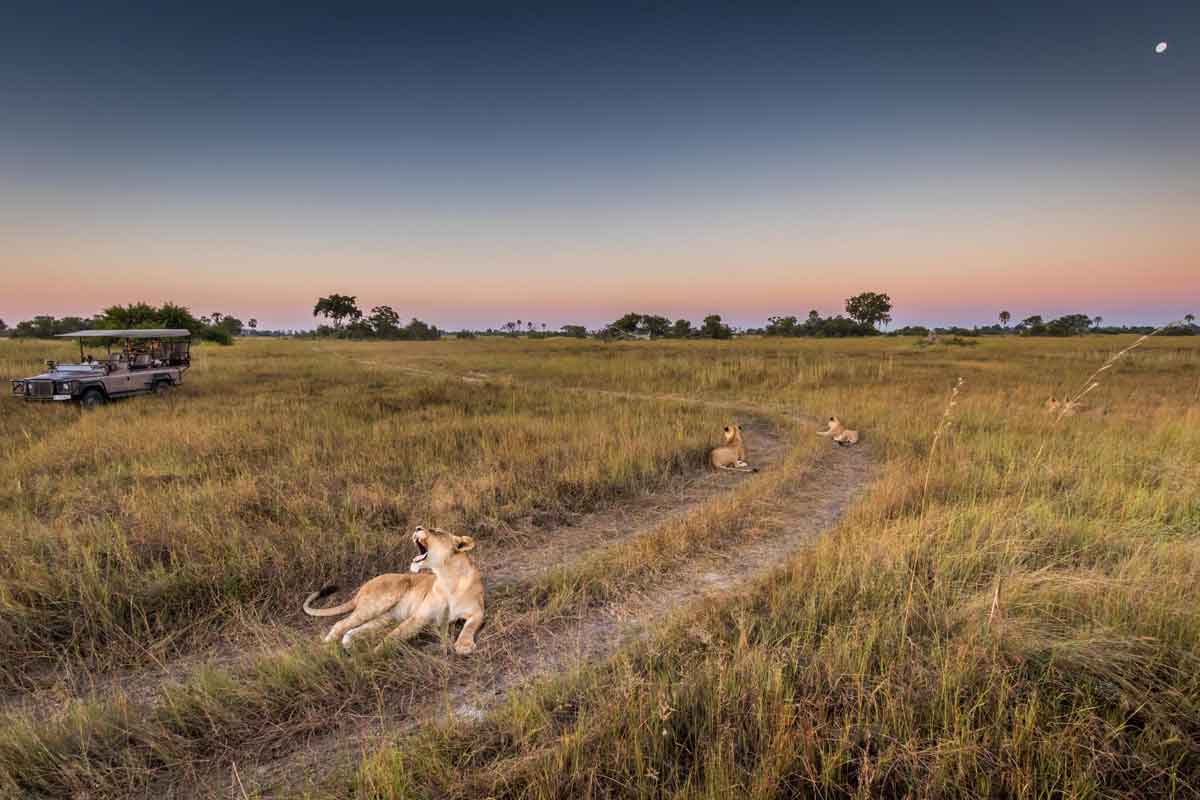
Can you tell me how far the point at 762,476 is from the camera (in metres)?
7.88

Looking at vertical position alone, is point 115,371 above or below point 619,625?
above

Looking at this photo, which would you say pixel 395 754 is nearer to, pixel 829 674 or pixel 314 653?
pixel 314 653

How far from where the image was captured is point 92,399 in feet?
46.7

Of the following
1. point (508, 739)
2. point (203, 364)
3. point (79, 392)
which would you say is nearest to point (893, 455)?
point (508, 739)

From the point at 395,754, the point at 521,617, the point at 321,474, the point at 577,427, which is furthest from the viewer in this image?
the point at 577,427

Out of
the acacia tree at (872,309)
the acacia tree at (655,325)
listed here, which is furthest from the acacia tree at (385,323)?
the acacia tree at (872,309)

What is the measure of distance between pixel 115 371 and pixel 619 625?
775 inches

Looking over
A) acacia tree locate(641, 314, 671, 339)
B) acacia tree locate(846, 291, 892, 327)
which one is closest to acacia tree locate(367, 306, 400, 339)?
acacia tree locate(641, 314, 671, 339)

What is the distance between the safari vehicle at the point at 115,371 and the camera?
1359cm

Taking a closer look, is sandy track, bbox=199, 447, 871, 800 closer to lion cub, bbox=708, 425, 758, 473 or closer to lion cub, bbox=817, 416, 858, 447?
lion cub, bbox=708, 425, 758, 473

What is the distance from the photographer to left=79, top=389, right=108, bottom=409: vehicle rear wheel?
45.7 ft

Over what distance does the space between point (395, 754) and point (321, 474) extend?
6288 millimetres

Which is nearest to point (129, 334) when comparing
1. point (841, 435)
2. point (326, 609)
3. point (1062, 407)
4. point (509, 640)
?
point (326, 609)

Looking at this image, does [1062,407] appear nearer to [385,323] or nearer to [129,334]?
[129,334]
